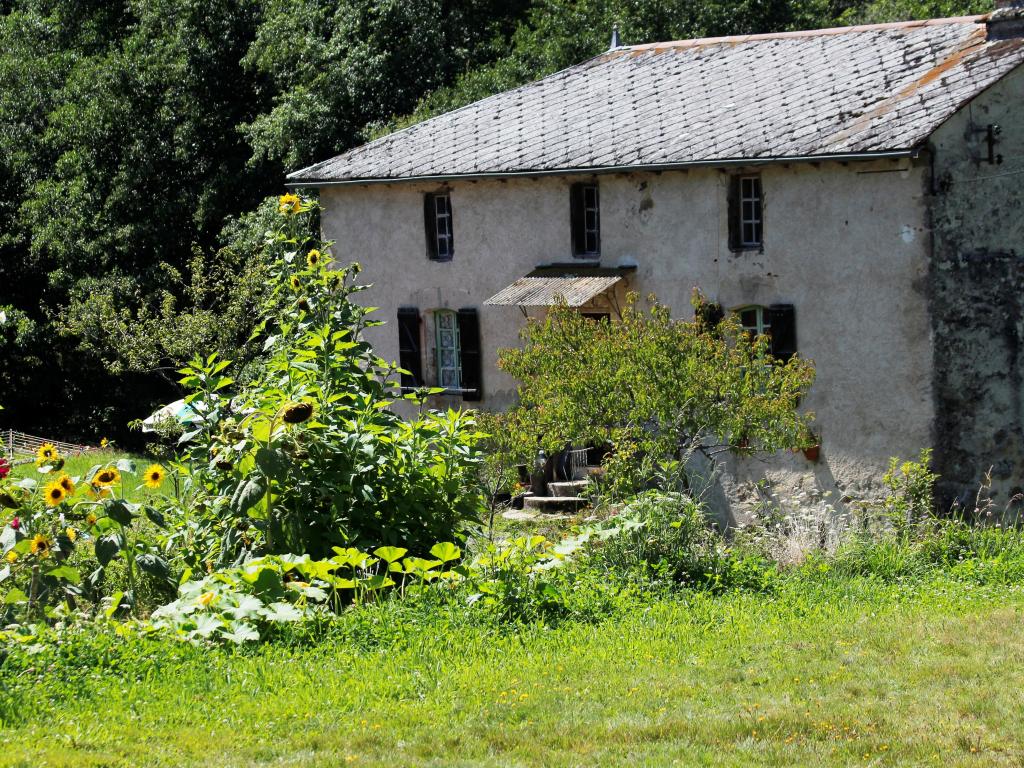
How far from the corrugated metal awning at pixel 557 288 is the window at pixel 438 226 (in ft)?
6.43

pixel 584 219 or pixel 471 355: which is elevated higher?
pixel 584 219

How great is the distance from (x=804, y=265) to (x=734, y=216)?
4.12 ft

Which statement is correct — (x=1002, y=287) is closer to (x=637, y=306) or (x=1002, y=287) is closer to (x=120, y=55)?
(x=637, y=306)

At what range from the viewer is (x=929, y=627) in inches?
336

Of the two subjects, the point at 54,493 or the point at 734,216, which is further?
the point at 734,216

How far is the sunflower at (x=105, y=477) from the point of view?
8.03 m

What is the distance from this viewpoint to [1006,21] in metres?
17.0

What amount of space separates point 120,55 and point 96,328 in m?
7.10

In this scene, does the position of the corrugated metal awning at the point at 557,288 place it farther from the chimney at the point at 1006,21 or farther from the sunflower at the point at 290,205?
the sunflower at the point at 290,205

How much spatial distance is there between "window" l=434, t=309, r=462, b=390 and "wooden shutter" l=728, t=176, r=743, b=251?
16.8ft

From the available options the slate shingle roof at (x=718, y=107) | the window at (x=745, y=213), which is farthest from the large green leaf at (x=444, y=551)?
the window at (x=745, y=213)

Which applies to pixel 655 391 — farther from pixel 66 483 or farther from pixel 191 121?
pixel 191 121

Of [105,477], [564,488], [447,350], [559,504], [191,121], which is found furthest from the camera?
[191,121]

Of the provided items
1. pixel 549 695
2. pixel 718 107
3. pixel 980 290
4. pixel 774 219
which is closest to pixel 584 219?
pixel 718 107
